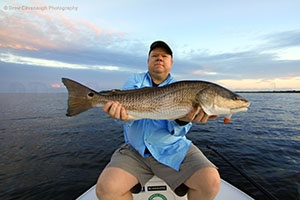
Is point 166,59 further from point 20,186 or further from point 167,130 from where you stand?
point 20,186

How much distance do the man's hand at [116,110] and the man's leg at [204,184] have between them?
1782mm

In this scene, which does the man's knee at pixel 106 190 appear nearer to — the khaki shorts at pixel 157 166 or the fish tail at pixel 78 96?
the khaki shorts at pixel 157 166

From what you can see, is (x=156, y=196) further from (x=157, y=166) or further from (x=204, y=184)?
(x=204, y=184)

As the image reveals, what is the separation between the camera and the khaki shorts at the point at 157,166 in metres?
2.79

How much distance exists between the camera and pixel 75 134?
529 inches

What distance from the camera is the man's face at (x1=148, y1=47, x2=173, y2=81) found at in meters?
3.80

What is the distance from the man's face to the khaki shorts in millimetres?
1968

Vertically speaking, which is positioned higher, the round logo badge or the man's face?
the man's face

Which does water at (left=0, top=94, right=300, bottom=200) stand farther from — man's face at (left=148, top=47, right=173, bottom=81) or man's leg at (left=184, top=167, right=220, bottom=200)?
man's face at (left=148, top=47, right=173, bottom=81)

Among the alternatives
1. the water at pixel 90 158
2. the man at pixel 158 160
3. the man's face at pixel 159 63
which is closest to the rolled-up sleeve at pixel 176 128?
the man at pixel 158 160

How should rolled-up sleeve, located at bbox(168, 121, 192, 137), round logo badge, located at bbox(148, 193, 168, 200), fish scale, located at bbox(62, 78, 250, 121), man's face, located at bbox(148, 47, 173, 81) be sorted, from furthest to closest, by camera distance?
man's face, located at bbox(148, 47, 173, 81), round logo badge, located at bbox(148, 193, 168, 200), rolled-up sleeve, located at bbox(168, 121, 192, 137), fish scale, located at bbox(62, 78, 250, 121)

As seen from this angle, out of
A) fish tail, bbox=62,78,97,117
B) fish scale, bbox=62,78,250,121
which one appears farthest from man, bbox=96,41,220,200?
fish tail, bbox=62,78,97,117

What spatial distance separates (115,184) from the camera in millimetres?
2543

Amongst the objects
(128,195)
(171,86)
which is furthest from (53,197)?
(171,86)
